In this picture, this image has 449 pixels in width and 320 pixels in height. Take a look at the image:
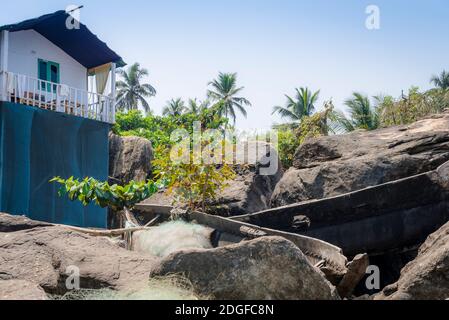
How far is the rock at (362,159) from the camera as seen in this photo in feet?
25.9

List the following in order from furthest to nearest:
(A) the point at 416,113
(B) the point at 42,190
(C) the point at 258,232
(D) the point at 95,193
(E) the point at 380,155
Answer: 1. (A) the point at 416,113
2. (B) the point at 42,190
3. (D) the point at 95,193
4. (E) the point at 380,155
5. (C) the point at 258,232

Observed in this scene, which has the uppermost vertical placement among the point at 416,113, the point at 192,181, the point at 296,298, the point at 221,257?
the point at 416,113

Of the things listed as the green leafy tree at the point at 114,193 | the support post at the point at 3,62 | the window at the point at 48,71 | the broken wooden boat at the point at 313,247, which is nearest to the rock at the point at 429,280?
the broken wooden boat at the point at 313,247

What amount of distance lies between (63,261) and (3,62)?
9.34 m

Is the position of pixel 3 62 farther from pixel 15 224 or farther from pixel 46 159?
pixel 15 224

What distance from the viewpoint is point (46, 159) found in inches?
543

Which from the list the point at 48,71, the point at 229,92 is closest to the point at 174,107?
the point at 229,92

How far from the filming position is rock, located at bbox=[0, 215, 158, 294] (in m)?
4.99

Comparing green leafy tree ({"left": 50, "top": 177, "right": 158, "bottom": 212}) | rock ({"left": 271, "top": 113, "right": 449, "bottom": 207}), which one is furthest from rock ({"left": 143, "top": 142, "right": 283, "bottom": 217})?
rock ({"left": 271, "top": 113, "right": 449, "bottom": 207})

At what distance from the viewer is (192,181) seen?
27.2 feet

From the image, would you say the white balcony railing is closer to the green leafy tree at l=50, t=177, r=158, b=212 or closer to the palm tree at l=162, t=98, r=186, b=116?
the green leafy tree at l=50, t=177, r=158, b=212

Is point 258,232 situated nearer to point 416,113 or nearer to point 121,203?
point 121,203

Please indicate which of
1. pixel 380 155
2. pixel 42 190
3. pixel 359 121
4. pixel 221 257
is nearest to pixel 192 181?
pixel 380 155

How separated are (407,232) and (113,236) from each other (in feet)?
13.5
